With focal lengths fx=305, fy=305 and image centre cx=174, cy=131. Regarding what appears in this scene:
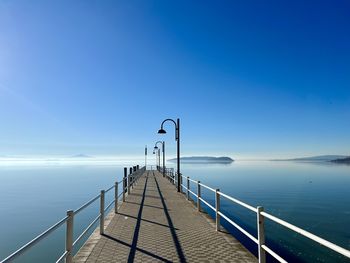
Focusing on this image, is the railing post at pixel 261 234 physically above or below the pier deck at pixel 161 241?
above

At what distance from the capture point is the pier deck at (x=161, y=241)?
246 inches

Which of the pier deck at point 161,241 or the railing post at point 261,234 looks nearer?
the railing post at point 261,234

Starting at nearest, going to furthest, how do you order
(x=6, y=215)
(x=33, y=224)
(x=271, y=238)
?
(x=271, y=238)
(x=33, y=224)
(x=6, y=215)

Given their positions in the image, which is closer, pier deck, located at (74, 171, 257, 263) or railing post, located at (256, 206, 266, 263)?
railing post, located at (256, 206, 266, 263)

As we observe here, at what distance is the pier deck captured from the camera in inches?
246

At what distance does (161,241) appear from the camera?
7.50 metres

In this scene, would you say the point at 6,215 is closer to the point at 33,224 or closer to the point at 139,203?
the point at 33,224

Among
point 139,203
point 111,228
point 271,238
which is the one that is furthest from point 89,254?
point 271,238

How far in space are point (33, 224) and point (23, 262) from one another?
13371 millimetres

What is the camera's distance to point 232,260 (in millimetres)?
6047

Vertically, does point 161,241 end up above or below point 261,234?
below

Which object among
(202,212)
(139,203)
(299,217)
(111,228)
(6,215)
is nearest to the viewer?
(111,228)

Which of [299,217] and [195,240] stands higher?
[195,240]

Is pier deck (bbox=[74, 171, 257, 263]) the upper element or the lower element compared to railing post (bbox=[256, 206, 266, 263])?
lower
